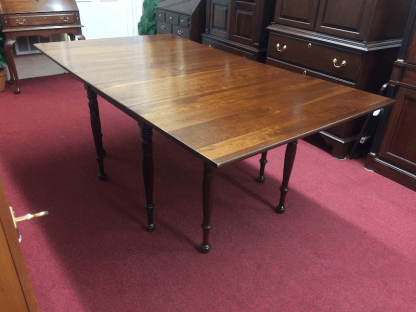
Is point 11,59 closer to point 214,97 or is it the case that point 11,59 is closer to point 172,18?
point 172,18

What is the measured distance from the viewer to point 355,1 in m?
2.24

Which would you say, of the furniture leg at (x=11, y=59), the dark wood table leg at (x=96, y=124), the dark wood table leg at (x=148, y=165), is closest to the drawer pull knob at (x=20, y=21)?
the furniture leg at (x=11, y=59)

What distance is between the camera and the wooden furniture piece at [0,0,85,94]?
337cm

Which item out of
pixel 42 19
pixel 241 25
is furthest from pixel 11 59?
pixel 241 25

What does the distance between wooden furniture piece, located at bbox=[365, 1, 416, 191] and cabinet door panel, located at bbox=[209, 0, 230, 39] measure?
5.49ft

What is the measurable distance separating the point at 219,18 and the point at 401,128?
77.9 inches

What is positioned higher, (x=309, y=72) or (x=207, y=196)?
(x=309, y=72)

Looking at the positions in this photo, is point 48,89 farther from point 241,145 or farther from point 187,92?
point 241,145

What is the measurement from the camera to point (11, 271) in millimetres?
797

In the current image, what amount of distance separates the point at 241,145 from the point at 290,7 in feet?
6.57

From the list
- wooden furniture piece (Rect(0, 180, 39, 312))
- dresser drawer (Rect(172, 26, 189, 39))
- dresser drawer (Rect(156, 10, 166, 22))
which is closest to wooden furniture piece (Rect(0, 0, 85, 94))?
dresser drawer (Rect(156, 10, 166, 22))

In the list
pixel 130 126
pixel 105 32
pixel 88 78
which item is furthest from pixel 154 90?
pixel 105 32

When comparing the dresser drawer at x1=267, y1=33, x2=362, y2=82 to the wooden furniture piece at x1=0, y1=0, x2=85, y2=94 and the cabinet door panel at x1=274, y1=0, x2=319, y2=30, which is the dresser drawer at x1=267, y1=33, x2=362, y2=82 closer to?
the cabinet door panel at x1=274, y1=0, x2=319, y2=30

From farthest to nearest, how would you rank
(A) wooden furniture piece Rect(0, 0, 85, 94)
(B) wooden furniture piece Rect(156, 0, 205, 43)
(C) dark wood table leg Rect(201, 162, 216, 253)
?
(B) wooden furniture piece Rect(156, 0, 205, 43), (A) wooden furniture piece Rect(0, 0, 85, 94), (C) dark wood table leg Rect(201, 162, 216, 253)
